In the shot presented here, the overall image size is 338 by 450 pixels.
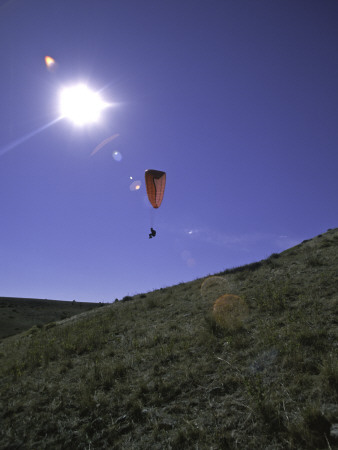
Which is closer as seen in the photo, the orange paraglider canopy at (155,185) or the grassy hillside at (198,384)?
the grassy hillside at (198,384)

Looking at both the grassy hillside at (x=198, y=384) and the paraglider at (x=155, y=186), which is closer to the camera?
the grassy hillside at (x=198, y=384)

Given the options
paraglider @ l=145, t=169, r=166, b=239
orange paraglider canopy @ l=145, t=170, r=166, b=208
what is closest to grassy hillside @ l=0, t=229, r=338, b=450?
paraglider @ l=145, t=169, r=166, b=239

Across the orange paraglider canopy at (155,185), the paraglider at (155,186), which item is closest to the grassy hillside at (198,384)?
the paraglider at (155,186)

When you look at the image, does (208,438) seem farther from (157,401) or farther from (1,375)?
(1,375)

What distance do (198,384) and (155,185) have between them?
15.9 metres

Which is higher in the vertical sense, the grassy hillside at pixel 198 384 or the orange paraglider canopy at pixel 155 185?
the orange paraglider canopy at pixel 155 185

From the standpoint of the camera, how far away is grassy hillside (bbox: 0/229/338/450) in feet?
13.3

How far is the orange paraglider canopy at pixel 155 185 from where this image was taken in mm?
19312

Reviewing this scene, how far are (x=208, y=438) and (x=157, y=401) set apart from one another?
1671 millimetres

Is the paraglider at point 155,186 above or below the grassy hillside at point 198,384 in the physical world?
above

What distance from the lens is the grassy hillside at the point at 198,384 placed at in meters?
4.07

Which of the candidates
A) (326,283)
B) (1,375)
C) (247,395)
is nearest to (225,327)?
(247,395)

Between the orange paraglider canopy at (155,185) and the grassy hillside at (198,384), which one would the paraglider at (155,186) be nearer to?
the orange paraglider canopy at (155,185)

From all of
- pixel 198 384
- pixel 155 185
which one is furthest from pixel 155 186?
pixel 198 384
